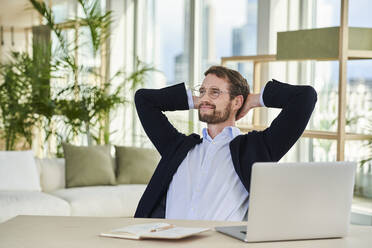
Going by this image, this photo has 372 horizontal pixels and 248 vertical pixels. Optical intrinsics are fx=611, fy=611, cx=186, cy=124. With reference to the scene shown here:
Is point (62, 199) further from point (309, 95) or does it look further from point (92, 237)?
point (92, 237)

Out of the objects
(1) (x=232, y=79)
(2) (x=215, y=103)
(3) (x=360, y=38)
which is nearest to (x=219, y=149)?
(2) (x=215, y=103)

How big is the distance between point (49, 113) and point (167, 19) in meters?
1.89

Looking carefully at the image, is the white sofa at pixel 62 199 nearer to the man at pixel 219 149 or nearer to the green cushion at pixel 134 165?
the green cushion at pixel 134 165

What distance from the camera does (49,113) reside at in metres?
6.25

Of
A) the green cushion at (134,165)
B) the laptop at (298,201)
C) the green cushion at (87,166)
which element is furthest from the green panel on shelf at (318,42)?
the laptop at (298,201)

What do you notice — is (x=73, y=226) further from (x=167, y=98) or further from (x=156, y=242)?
(x=167, y=98)

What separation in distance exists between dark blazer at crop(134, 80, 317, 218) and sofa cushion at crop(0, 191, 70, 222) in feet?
7.50

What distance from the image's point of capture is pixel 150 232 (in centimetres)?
177

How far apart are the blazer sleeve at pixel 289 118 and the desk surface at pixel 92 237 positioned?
55cm

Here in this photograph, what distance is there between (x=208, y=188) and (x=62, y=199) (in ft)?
9.24

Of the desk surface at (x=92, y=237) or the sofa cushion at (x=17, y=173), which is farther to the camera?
the sofa cushion at (x=17, y=173)

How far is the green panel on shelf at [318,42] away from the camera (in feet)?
13.5

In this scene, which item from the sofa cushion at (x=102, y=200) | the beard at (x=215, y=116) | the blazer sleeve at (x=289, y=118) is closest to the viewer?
the blazer sleeve at (x=289, y=118)

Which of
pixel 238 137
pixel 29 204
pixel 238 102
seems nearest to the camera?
pixel 238 137
